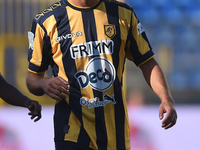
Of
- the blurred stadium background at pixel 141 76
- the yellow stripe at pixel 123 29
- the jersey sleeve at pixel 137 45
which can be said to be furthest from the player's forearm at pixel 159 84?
the blurred stadium background at pixel 141 76

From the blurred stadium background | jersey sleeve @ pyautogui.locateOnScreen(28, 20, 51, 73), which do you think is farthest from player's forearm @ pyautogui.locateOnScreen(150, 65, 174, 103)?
the blurred stadium background

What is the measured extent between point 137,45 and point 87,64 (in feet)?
1.17

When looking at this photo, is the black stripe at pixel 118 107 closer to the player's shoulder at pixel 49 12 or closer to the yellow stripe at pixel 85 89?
the yellow stripe at pixel 85 89

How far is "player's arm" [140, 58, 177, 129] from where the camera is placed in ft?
6.03

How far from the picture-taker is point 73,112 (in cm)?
190

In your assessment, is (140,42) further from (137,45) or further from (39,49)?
(39,49)

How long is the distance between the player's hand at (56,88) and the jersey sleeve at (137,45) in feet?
1.56

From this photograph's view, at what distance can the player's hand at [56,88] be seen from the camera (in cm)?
180

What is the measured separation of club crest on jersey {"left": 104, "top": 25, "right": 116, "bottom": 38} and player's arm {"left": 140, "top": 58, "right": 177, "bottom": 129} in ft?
0.98

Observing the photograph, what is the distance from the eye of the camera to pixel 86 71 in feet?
6.22

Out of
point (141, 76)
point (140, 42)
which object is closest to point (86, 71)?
point (140, 42)

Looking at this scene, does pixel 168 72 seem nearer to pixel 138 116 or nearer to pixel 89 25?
pixel 138 116

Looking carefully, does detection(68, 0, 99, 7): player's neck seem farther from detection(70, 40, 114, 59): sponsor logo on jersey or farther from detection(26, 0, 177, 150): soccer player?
detection(70, 40, 114, 59): sponsor logo on jersey

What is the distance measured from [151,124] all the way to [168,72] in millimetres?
1309
